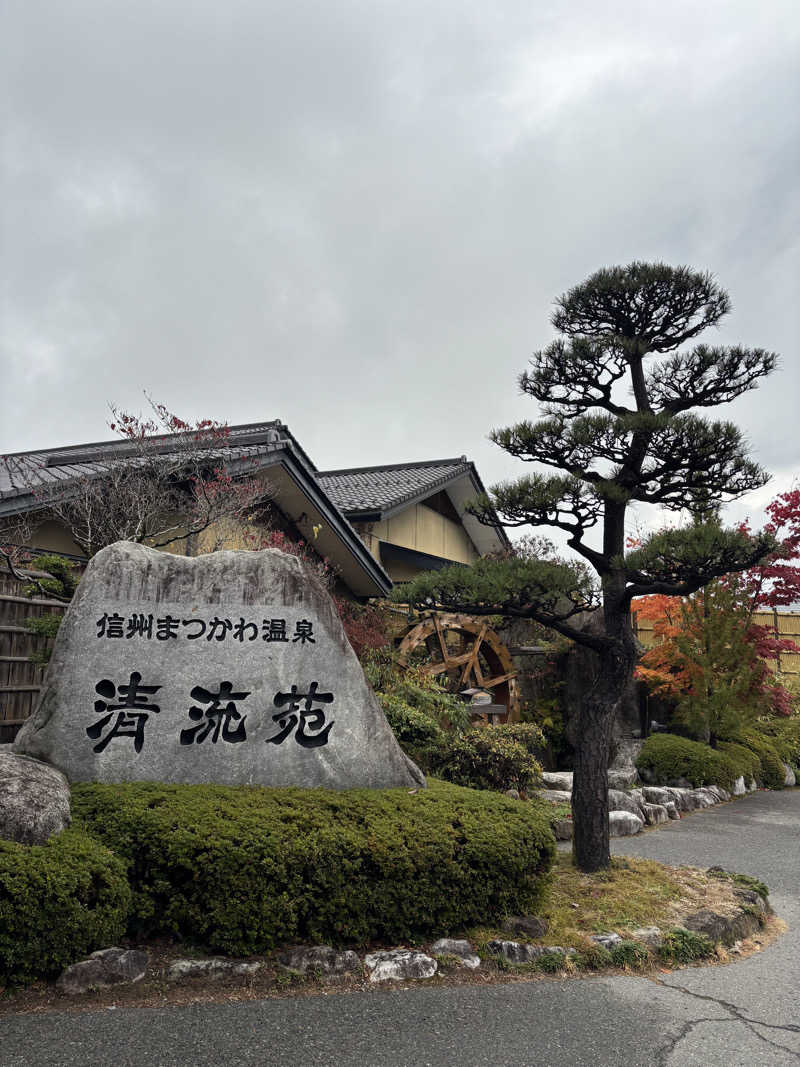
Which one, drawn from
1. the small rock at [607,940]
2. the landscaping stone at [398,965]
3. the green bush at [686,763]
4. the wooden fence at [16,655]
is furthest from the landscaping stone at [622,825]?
the wooden fence at [16,655]

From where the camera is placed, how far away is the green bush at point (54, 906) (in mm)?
3594

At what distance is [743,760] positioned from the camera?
13.2 metres

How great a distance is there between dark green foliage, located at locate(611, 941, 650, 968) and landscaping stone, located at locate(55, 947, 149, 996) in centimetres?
289

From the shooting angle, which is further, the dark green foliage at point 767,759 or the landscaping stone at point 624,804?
the dark green foliage at point 767,759

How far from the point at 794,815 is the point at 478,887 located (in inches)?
333

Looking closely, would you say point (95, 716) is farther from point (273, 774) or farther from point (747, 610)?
point (747, 610)

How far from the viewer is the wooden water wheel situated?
1415cm

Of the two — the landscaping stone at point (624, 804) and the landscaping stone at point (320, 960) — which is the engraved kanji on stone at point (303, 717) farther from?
the landscaping stone at point (624, 804)

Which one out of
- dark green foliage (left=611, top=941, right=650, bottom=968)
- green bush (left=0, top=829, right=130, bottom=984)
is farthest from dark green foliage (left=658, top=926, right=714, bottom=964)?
green bush (left=0, top=829, right=130, bottom=984)

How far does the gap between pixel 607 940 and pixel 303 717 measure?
260 cm

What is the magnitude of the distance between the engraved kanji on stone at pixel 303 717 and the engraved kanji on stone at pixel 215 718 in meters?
0.26

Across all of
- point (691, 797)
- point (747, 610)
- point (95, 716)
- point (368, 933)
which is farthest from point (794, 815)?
point (95, 716)

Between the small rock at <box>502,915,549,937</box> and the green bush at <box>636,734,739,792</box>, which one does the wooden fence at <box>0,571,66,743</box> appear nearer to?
the small rock at <box>502,915,549,937</box>

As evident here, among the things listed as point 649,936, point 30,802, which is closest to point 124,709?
point 30,802
